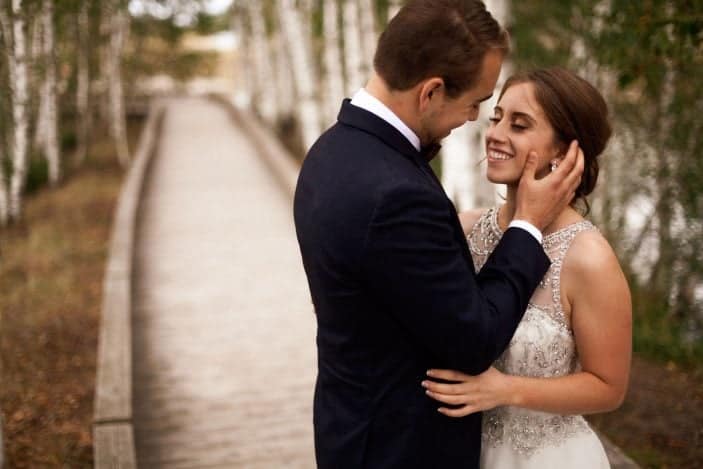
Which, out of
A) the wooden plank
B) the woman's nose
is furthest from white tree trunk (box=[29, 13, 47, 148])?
the woman's nose

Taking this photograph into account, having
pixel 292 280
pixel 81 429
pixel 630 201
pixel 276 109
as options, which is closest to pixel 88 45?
pixel 276 109

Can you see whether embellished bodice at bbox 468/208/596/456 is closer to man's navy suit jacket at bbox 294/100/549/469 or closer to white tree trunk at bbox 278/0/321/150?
man's navy suit jacket at bbox 294/100/549/469

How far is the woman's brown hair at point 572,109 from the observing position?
2.18 meters

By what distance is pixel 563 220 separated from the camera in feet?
7.38

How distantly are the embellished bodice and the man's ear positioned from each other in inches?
24.7

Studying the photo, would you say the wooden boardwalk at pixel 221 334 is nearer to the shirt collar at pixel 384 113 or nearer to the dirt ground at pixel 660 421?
the dirt ground at pixel 660 421

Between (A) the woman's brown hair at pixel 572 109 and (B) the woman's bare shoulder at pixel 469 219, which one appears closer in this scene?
(A) the woman's brown hair at pixel 572 109

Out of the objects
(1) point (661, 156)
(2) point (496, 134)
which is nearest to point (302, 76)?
(1) point (661, 156)

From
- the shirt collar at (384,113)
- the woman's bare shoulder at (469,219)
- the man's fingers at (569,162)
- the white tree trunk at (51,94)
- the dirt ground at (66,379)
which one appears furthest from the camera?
the white tree trunk at (51,94)

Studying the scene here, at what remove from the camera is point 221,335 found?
7254 mm

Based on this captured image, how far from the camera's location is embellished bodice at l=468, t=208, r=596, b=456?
2184 mm

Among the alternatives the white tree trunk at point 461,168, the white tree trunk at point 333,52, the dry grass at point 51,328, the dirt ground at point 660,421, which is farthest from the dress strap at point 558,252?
the white tree trunk at point 333,52

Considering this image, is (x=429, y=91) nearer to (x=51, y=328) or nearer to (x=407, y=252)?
(x=407, y=252)

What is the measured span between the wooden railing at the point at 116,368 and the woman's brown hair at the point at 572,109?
3225 mm
